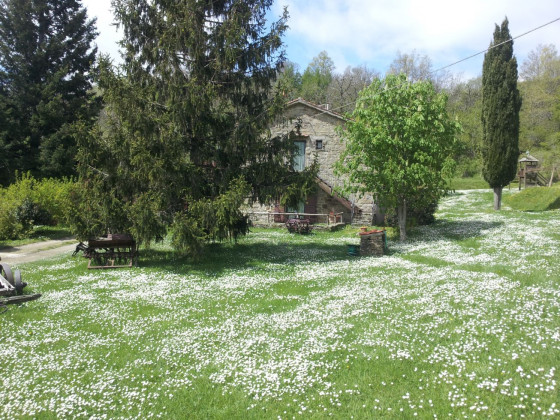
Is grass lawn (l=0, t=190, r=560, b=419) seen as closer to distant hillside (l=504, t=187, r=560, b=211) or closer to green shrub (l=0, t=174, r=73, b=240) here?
green shrub (l=0, t=174, r=73, b=240)

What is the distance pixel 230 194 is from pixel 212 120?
3.61 meters

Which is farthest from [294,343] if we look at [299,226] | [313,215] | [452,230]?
[313,215]

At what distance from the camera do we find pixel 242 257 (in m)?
16.0

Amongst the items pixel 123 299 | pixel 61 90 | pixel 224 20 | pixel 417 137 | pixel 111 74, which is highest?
pixel 61 90

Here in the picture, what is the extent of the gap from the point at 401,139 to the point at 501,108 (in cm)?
1297

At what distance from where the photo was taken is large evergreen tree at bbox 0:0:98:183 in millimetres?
30020

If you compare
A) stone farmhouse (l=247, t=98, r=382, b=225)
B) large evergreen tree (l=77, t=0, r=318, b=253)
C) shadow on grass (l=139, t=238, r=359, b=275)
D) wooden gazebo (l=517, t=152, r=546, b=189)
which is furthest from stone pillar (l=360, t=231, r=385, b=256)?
wooden gazebo (l=517, t=152, r=546, b=189)

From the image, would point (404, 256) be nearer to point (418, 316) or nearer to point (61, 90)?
point (418, 316)

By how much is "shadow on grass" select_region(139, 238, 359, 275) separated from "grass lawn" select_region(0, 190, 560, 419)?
1145mm

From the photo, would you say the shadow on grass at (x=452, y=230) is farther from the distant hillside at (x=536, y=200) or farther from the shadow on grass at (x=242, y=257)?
the distant hillside at (x=536, y=200)

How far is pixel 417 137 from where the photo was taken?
17.7 meters

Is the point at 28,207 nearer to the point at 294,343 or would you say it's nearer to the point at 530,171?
the point at 294,343

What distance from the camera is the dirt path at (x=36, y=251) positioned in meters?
17.2

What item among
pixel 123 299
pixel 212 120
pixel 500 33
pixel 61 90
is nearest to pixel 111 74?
pixel 212 120
